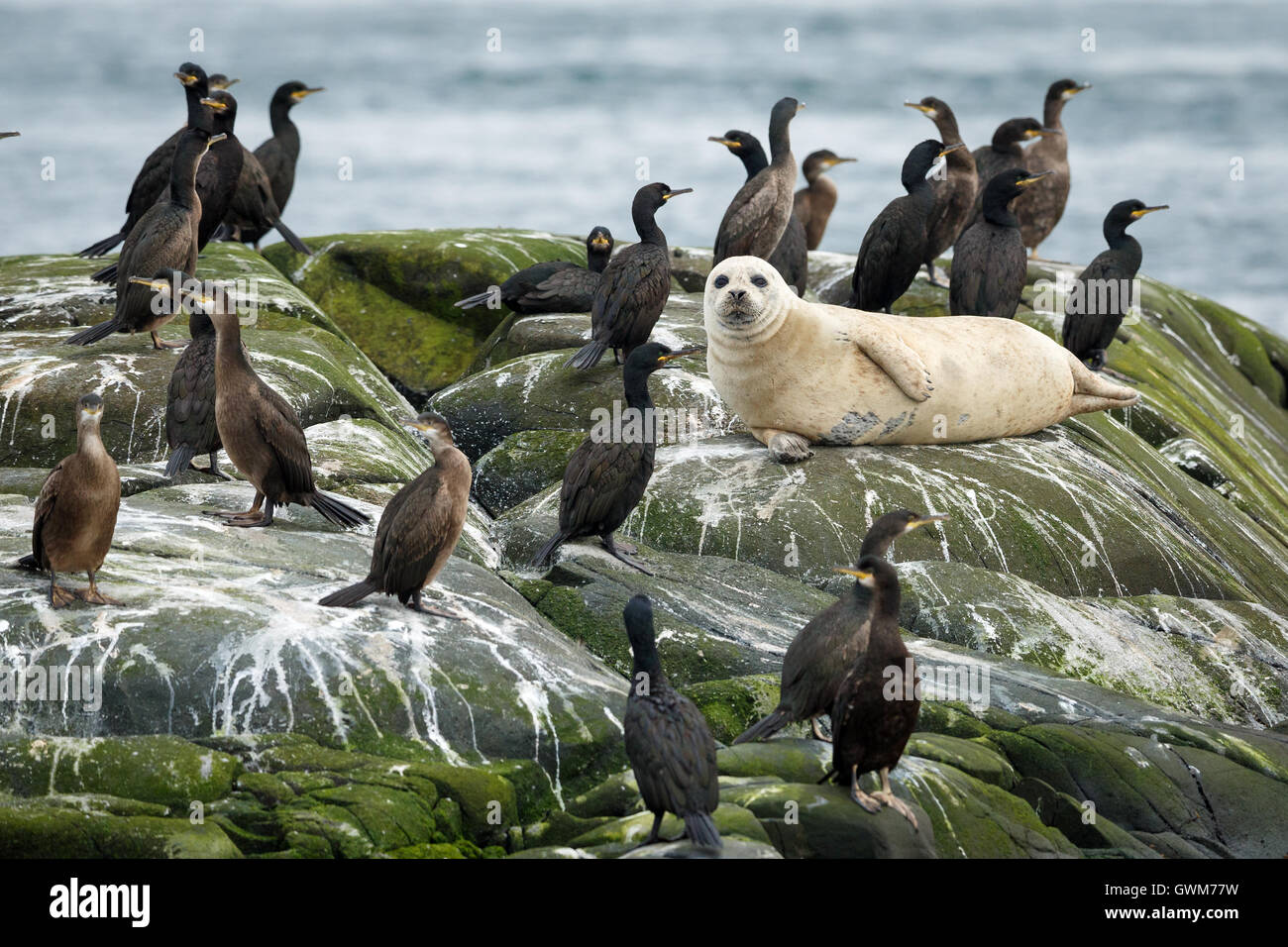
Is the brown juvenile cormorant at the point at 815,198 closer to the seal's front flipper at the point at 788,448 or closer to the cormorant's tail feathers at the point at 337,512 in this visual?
the seal's front flipper at the point at 788,448

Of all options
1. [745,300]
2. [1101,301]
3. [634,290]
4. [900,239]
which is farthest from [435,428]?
[1101,301]

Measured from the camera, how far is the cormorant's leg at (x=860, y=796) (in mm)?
6090

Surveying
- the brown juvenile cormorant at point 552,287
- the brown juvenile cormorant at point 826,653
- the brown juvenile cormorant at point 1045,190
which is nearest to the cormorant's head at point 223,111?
the brown juvenile cormorant at point 552,287

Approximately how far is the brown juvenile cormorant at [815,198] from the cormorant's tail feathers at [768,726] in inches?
492

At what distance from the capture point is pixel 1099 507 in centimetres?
1061

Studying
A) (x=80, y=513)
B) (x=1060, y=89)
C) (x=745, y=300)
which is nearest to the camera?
(x=80, y=513)

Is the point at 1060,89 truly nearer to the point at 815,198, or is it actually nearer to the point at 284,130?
the point at 815,198

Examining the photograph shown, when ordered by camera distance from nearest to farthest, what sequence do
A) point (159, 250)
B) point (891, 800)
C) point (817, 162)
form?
1. point (891, 800)
2. point (159, 250)
3. point (817, 162)

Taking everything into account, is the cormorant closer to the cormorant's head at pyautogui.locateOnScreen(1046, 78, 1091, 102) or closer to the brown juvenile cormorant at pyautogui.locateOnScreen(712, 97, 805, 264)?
the brown juvenile cormorant at pyautogui.locateOnScreen(712, 97, 805, 264)

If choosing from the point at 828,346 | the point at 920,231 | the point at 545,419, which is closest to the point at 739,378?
the point at 828,346

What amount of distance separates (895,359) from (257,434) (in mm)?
4432

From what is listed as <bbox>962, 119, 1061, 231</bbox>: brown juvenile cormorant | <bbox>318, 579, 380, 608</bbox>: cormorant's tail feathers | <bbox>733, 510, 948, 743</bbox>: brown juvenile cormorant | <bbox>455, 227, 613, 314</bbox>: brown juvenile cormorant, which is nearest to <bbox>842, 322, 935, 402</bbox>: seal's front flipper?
<bbox>455, 227, 613, 314</bbox>: brown juvenile cormorant

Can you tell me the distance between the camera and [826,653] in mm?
6551
